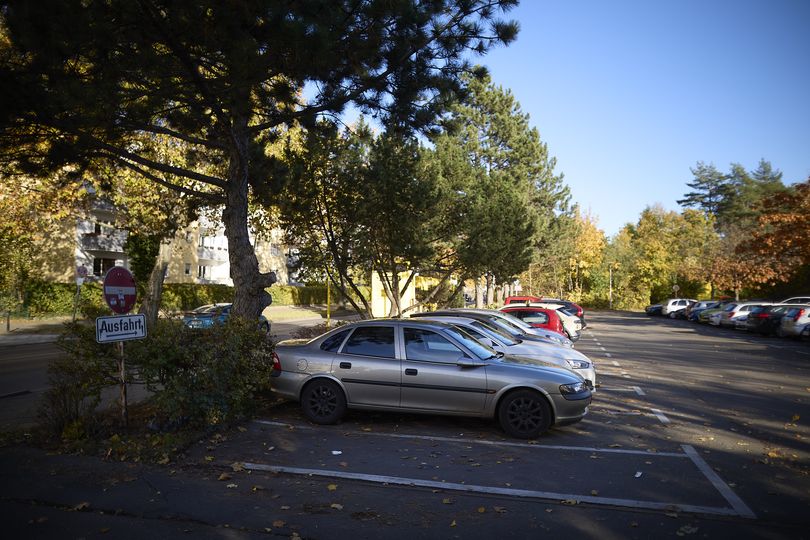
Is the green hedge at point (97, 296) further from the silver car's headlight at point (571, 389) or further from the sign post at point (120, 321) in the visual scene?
the silver car's headlight at point (571, 389)

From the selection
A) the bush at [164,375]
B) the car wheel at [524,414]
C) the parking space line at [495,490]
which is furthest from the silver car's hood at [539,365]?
the bush at [164,375]

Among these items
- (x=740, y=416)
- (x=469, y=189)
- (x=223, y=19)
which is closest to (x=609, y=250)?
(x=469, y=189)

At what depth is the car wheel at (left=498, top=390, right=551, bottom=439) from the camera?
24.4ft

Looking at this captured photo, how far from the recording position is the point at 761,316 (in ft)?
91.7

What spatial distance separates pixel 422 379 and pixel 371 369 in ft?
2.37

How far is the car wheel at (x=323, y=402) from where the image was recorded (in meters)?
8.02

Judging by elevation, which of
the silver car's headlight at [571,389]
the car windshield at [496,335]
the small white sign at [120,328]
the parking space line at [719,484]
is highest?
the small white sign at [120,328]

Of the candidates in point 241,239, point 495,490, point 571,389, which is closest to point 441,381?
point 571,389

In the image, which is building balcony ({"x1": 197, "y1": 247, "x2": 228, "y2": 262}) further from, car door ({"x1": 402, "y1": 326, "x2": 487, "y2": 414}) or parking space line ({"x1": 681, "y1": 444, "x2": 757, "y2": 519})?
parking space line ({"x1": 681, "y1": 444, "x2": 757, "y2": 519})

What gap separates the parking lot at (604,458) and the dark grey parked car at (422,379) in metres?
0.32

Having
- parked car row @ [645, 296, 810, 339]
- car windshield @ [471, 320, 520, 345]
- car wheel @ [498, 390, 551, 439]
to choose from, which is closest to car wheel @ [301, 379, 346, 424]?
car wheel @ [498, 390, 551, 439]

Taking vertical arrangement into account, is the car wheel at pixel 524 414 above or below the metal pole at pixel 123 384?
below

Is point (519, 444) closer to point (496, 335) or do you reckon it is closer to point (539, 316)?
point (496, 335)

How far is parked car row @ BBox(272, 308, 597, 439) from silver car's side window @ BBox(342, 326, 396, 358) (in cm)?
1
